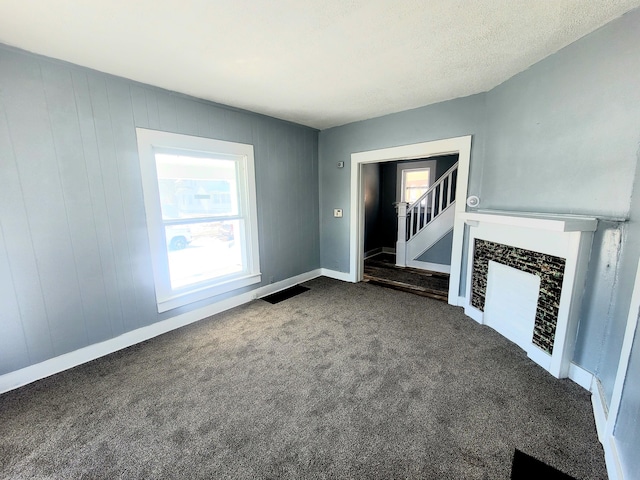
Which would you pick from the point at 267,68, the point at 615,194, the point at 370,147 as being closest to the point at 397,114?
→ the point at 370,147

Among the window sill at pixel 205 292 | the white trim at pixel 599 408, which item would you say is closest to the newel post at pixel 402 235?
the window sill at pixel 205 292

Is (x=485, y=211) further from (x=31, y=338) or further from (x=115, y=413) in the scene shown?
(x=31, y=338)

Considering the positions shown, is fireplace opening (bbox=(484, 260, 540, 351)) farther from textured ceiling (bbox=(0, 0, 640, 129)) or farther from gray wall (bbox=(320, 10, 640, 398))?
textured ceiling (bbox=(0, 0, 640, 129))

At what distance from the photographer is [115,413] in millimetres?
1694

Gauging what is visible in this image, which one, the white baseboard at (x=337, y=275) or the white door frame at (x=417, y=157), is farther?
the white baseboard at (x=337, y=275)

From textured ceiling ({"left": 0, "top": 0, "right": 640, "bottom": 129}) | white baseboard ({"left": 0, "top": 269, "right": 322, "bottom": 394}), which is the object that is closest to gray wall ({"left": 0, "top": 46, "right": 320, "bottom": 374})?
white baseboard ({"left": 0, "top": 269, "right": 322, "bottom": 394})

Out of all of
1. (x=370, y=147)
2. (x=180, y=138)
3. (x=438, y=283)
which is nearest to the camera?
(x=180, y=138)

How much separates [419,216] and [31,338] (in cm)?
550

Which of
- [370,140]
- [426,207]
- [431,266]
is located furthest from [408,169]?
[370,140]

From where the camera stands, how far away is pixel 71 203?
2.08 meters

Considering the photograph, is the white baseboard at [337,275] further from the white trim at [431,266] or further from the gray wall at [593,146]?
the gray wall at [593,146]

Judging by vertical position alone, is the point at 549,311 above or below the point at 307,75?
below

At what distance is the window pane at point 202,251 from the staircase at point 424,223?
10.9 ft

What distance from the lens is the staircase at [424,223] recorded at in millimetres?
4789
